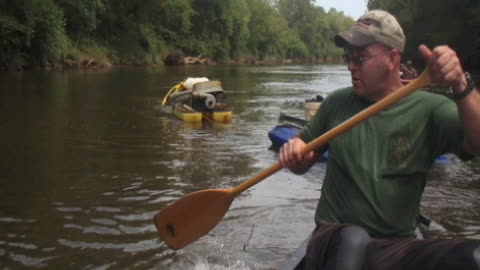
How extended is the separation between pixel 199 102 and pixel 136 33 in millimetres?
36552

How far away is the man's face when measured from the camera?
2.49m

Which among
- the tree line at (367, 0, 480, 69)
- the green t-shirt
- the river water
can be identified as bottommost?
the river water

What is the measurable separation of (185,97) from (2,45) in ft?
63.7

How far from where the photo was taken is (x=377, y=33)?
97.0 inches

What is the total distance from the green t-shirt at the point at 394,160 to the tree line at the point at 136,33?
28.6 metres

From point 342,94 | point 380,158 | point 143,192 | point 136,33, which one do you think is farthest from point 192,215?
point 136,33

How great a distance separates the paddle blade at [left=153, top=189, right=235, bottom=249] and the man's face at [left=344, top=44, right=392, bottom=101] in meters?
1.25

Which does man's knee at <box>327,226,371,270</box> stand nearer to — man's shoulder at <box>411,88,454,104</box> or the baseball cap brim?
man's shoulder at <box>411,88,454,104</box>

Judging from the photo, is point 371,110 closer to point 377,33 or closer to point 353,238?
point 377,33

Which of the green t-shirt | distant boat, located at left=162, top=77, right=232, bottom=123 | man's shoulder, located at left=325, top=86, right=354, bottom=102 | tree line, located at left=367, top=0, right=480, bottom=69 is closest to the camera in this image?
the green t-shirt

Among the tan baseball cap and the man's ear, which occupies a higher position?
the tan baseball cap

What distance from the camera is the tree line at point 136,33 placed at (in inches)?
1158

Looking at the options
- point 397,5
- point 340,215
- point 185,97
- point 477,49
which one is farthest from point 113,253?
point 397,5

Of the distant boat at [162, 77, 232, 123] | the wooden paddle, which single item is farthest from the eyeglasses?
the distant boat at [162, 77, 232, 123]
